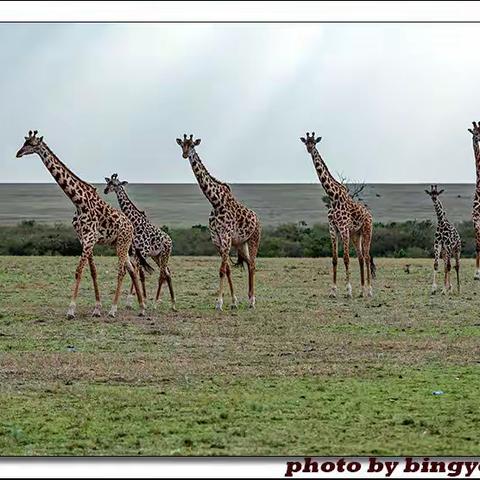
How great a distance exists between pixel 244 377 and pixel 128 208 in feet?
14.7

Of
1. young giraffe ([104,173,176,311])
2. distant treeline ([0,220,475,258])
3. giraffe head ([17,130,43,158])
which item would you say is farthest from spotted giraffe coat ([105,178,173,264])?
distant treeline ([0,220,475,258])

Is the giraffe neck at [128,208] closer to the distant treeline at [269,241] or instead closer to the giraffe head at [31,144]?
the giraffe head at [31,144]

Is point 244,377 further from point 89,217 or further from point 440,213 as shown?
point 440,213

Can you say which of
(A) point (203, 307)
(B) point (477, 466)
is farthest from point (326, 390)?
(A) point (203, 307)

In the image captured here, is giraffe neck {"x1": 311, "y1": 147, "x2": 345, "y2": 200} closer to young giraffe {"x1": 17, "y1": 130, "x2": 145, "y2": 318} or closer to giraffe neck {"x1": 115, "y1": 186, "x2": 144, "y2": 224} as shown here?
giraffe neck {"x1": 115, "y1": 186, "x2": 144, "y2": 224}

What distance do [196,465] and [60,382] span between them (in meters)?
2.29

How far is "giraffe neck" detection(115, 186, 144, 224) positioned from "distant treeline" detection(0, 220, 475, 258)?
1090 cm

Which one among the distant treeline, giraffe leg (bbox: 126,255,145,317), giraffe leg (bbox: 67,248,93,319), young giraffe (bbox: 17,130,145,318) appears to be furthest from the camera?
the distant treeline

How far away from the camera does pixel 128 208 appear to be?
1179 cm

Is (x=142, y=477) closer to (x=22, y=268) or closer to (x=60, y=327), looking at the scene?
(x=60, y=327)

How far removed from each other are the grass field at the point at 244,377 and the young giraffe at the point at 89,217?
0.51m

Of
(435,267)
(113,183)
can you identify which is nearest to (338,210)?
(435,267)

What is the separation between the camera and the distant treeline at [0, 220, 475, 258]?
2284 centimetres

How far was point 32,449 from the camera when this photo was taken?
575 cm
